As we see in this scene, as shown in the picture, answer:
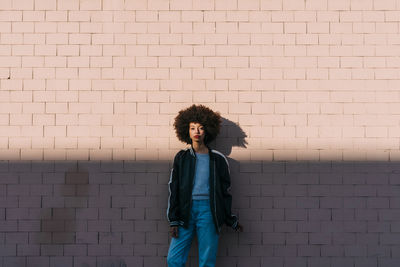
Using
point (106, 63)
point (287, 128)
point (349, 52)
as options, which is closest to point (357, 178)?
point (287, 128)

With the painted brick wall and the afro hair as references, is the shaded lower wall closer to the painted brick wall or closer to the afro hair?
the painted brick wall

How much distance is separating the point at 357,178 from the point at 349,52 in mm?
1630

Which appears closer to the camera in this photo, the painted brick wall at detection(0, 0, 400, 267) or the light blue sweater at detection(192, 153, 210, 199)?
the light blue sweater at detection(192, 153, 210, 199)

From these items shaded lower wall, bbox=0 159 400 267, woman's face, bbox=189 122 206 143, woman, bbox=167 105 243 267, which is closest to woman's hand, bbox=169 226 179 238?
woman, bbox=167 105 243 267

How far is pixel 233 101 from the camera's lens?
21.5 feet

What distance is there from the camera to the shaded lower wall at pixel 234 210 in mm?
6480

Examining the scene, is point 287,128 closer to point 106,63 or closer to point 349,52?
point 349,52

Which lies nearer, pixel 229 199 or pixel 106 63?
pixel 229 199

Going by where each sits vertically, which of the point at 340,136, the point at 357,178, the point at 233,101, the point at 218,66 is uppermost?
the point at 218,66

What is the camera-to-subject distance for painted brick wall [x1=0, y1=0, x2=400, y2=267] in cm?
649

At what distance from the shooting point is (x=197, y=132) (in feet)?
20.1

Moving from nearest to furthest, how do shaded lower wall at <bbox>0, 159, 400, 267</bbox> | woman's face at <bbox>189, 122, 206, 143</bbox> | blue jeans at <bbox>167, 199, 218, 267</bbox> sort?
blue jeans at <bbox>167, 199, 218, 267</bbox>, woman's face at <bbox>189, 122, 206, 143</bbox>, shaded lower wall at <bbox>0, 159, 400, 267</bbox>

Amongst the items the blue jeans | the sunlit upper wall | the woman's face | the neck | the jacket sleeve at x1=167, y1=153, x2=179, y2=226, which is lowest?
the blue jeans

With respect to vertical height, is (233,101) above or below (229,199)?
above
